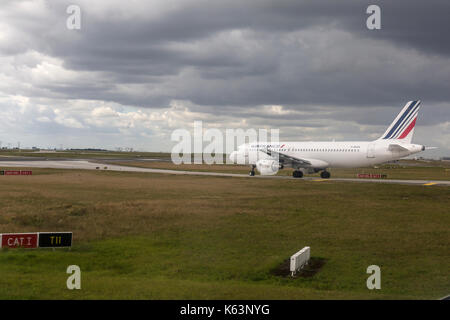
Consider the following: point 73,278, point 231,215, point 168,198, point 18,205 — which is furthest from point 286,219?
point 18,205

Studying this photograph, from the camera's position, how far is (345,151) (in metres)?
51.9

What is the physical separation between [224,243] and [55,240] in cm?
766

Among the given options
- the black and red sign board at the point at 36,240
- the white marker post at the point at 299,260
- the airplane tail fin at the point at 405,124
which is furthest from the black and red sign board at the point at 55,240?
the airplane tail fin at the point at 405,124

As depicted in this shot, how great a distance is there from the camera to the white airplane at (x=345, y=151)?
49.0m

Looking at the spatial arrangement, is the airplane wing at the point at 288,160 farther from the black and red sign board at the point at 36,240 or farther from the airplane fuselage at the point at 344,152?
the black and red sign board at the point at 36,240

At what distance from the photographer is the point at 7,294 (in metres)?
11.7

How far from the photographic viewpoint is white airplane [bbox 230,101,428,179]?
161ft

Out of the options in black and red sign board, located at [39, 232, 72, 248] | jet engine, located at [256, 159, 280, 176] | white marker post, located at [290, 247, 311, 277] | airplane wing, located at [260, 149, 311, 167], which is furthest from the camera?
jet engine, located at [256, 159, 280, 176]

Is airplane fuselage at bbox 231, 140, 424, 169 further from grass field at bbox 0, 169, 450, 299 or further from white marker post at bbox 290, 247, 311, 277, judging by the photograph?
white marker post at bbox 290, 247, 311, 277

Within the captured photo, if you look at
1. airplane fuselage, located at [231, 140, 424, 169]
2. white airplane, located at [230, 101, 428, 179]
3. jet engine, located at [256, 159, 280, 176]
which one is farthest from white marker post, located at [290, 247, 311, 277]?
jet engine, located at [256, 159, 280, 176]

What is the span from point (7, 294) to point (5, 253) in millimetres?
6015

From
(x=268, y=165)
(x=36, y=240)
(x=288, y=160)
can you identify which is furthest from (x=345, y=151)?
(x=36, y=240)

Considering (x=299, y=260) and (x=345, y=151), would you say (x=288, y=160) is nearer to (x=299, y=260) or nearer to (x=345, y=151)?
(x=345, y=151)

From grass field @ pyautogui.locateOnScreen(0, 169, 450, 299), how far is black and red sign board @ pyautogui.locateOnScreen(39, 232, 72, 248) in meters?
0.34
